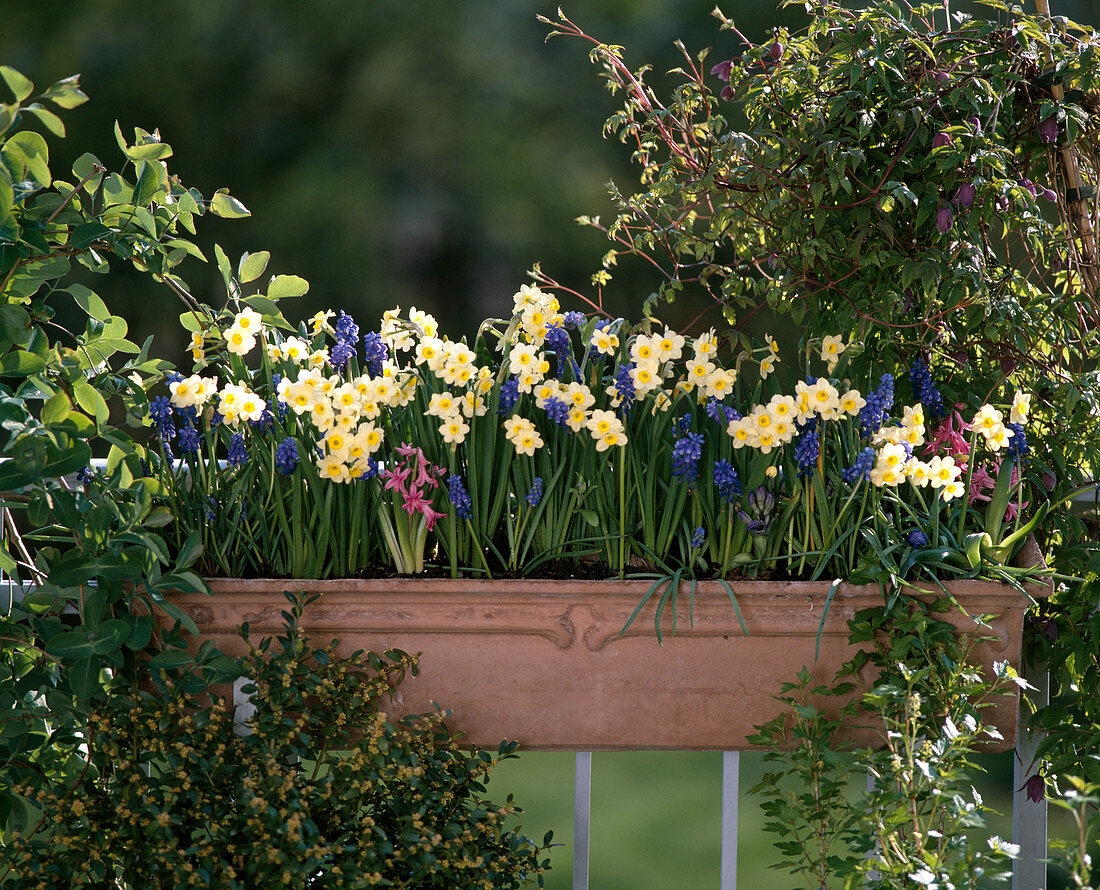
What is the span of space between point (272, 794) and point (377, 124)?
3.79 m

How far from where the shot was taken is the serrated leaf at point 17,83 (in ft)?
3.16

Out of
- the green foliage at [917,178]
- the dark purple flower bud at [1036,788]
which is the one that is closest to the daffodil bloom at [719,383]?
the green foliage at [917,178]

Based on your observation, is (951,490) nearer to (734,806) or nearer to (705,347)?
(705,347)

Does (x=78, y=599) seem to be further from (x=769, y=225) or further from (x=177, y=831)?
(x=769, y=225)

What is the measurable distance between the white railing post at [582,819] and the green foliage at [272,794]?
131 mm

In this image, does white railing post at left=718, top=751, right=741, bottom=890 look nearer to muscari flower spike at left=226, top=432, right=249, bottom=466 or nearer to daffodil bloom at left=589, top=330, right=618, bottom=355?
daffodil bloom at left=589, top=330, right=618, bottom=355

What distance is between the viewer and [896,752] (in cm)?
114

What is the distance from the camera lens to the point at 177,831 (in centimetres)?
115

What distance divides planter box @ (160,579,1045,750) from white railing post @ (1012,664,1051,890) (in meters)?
0.16

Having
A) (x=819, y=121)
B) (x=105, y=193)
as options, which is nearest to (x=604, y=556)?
(x=819, y=121)

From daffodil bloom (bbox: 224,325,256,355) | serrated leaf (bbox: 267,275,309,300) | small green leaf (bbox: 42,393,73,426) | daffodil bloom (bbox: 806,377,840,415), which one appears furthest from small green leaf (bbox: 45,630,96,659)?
daffodil bloom (bbox: 806,377,840,415)

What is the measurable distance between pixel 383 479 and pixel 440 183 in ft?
10.4

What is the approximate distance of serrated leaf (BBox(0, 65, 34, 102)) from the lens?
96 cm

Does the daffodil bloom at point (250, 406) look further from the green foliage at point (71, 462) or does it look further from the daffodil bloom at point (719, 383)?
the daffodil bloom at point (719, 383)
